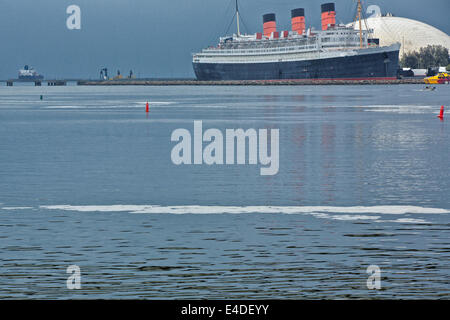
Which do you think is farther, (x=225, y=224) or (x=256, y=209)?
(x=256, y=209)

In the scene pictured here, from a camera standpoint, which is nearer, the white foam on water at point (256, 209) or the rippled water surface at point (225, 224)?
the rippled water surface at point (225, 224)

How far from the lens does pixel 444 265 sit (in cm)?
1770

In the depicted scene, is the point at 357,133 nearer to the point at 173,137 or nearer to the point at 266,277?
the point at 173,137

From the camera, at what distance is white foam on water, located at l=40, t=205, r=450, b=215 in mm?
24906

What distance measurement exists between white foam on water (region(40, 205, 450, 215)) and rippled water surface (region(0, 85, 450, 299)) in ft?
0.19

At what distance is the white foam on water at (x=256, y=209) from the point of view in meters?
24.9

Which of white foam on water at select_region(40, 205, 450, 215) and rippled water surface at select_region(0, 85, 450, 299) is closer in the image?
rippled water surface at select_region(0, 85, 450, 299)

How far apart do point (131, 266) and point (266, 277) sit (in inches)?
119

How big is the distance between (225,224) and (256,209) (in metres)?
3.01

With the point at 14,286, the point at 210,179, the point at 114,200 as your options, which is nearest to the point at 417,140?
the point at 210,179

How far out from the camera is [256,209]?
25.6m

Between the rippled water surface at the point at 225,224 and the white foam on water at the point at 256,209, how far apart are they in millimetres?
57

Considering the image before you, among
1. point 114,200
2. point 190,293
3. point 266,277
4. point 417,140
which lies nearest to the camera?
point 190,293

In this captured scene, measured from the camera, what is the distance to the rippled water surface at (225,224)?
16.4 meters
